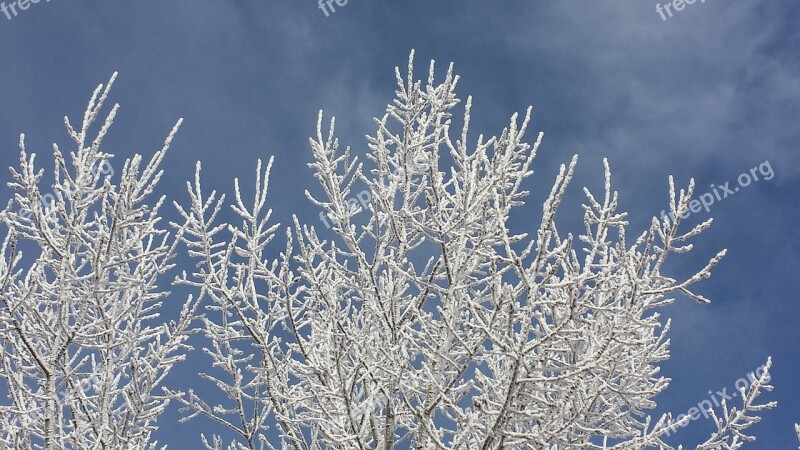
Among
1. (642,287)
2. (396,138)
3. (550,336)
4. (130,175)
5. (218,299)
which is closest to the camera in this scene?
(550,336)

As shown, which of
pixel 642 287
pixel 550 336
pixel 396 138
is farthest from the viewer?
pixel 396 138

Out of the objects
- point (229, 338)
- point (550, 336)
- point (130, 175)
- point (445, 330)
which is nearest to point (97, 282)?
point (130, 175)

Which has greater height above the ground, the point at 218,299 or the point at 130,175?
the point at 130,175

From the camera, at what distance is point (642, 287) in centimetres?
438

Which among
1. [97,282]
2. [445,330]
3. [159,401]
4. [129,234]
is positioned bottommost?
[445,330]

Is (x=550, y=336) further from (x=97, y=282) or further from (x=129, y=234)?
(x=129, y=234)

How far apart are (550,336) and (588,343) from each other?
1537 millimetres

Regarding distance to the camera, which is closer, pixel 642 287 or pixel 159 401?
pixel 642 287

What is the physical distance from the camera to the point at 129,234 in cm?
616

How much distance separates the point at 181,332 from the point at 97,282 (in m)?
1.22

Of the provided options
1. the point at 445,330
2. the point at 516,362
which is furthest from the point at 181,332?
the point at 516,362

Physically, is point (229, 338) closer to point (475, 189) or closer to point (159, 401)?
point (159, 401)

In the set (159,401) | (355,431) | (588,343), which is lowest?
(588,343)

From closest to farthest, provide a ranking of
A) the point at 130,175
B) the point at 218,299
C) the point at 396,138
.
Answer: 1. the point at 130,175
2. the point at 218,299
3. the point at 396,138
